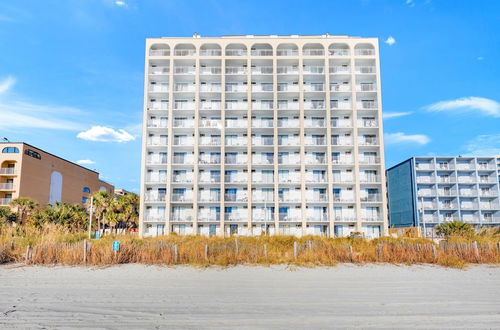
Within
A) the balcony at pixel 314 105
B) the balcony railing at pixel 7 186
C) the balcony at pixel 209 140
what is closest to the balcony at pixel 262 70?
the balcony at pixel 314 105

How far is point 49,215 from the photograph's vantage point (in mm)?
37438

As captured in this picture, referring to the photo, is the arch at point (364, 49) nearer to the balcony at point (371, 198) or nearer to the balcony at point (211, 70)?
the balcony at point (211, 70)

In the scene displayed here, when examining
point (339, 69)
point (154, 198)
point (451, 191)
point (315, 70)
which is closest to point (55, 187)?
point (154, 198)

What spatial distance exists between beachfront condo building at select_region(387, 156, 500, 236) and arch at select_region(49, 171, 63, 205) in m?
65.6

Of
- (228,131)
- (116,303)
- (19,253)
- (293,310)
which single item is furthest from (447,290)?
(228,131)

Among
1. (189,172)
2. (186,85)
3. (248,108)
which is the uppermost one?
(186,85)

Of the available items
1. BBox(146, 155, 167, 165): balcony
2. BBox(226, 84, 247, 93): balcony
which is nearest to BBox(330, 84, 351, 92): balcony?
BBox(226, 84, 247, 93): balcony

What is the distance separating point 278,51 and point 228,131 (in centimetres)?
1387

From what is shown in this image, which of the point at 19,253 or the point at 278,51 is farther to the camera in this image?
the point at 278,51

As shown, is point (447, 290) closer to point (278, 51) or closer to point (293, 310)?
point (293, 310)

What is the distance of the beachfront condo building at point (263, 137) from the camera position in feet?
127

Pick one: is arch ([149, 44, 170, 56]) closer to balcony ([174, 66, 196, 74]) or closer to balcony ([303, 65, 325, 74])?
balcony ([174, 66, 196, 74])

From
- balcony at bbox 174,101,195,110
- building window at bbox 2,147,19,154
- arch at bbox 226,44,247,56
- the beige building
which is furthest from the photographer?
building window at bbox 2,147,19,154

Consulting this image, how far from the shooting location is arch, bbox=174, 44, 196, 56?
4266 centimetres
